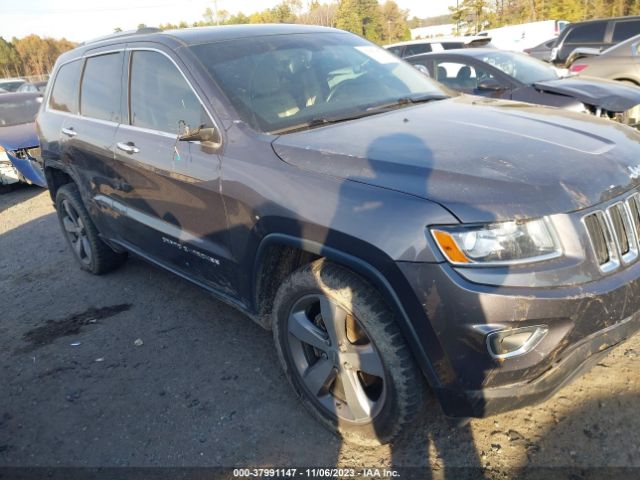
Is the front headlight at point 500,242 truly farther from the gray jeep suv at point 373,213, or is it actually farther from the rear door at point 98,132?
the rear door at point 98,132

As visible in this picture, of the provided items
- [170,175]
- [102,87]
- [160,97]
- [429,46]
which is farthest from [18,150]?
[429,46]

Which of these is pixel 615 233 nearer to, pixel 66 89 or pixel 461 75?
pixel 66 89

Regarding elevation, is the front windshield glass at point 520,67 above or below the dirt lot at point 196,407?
above

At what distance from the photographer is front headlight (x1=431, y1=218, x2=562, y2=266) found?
1915 mm

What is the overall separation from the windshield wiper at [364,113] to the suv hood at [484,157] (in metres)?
0.08

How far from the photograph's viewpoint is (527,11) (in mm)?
34594

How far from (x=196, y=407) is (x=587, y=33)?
13.4m

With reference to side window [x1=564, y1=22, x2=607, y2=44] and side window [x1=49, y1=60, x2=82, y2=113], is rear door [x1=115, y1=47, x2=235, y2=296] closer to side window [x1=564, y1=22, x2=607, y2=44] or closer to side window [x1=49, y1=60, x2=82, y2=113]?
side window [x1=49, y1=60, x2=82, y2=113]

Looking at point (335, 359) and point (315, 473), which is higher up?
point (335, 359)

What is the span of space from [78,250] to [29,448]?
2493 millimetres

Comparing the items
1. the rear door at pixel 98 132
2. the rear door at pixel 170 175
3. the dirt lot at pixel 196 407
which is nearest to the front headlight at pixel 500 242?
the dirt lot at pixel 196 407

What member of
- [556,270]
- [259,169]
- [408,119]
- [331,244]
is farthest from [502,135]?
[259,169]

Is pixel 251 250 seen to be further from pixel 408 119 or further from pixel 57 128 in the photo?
pixel 57 128

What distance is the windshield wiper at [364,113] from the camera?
272cm
